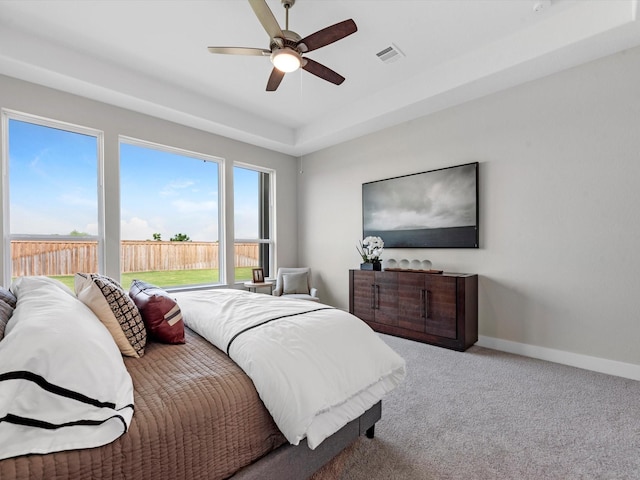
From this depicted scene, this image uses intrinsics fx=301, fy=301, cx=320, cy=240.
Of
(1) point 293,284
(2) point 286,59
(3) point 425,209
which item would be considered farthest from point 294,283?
(2) point 286,59

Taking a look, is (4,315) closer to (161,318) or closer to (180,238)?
(161,318)

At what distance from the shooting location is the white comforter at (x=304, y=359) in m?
1.21

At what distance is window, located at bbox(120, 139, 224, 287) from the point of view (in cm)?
382

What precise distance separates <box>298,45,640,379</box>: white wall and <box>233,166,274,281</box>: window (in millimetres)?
2539

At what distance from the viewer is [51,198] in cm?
328

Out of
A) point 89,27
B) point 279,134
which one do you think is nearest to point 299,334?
point 89,27

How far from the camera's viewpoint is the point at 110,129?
353cm

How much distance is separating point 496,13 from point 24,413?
3720 millimetres

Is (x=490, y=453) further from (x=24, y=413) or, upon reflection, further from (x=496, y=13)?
(x=496, y=13)

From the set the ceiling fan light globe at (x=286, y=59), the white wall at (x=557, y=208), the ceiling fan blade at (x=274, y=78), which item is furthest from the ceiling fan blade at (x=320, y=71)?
the white wall at (x=557, y=208)

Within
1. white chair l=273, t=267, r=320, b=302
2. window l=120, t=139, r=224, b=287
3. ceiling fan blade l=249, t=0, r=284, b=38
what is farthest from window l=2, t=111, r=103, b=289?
ceiling fan blade l=249, t=0, r=284, b=38

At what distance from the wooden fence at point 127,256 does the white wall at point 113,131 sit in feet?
0.63

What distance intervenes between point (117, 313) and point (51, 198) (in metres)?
2.77

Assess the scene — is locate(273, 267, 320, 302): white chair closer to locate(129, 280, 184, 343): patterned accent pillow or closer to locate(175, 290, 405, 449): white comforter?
locate(175, 290, 405, 449): white comforter
